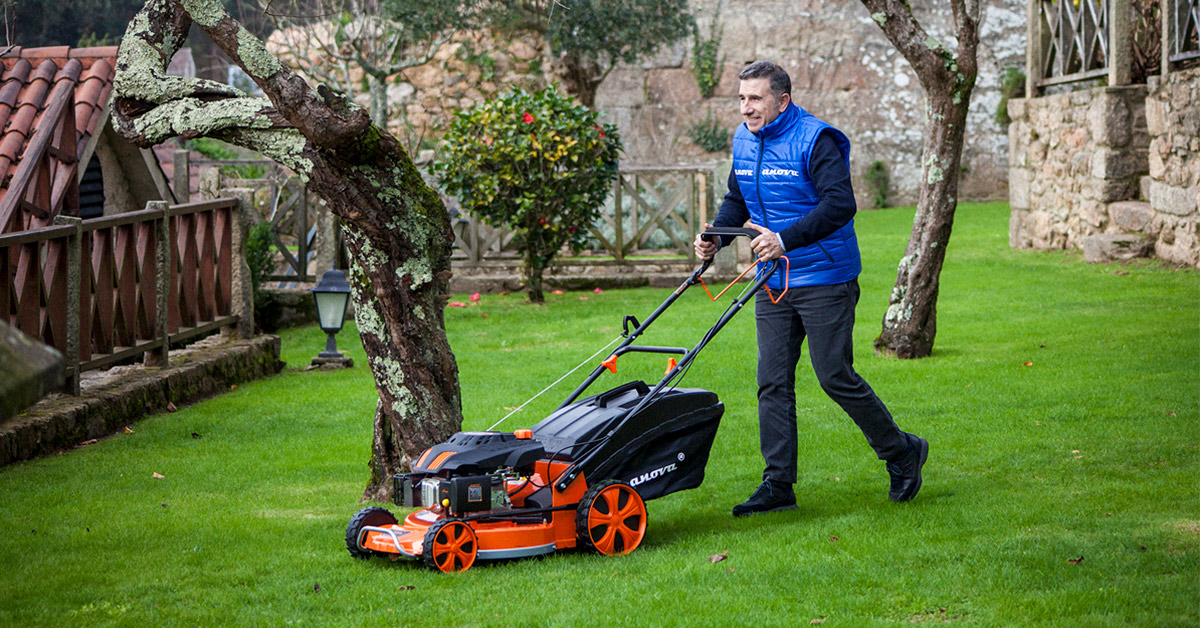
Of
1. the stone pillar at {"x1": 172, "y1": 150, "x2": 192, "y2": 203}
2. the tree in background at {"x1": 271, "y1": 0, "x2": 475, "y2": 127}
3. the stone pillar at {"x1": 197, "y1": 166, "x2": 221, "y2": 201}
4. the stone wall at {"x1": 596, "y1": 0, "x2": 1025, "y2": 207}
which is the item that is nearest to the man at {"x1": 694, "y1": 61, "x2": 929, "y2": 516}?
the stone pillar at {"x1": 172, "y1": 150, "x2": 192, "y2": 203}

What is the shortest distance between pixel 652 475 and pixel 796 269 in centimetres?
112

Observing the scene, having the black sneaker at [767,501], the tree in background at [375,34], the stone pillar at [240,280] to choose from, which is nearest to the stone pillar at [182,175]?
the stone pillar at [240,280]

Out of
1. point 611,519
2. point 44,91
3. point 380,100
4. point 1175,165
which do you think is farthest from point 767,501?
point 380,100

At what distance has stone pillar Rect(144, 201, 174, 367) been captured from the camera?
8.88m

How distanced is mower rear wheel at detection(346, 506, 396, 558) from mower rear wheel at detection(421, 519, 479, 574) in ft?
1.26

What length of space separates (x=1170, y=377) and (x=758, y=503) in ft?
12.7

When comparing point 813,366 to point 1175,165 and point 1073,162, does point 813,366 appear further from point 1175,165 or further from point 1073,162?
point 1073,162

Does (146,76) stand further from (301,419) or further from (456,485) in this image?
(301,419)

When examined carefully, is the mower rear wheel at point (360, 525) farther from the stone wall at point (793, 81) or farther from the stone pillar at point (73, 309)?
the stone wall at point (793, 81)

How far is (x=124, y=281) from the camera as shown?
8.52 m

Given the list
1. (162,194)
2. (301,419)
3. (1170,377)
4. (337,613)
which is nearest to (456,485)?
(337,613)

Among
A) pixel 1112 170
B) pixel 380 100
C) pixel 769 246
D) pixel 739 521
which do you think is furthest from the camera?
pixel 380 100

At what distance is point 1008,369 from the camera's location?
8.62 meters

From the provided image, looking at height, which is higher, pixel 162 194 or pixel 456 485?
pixel 162 194
